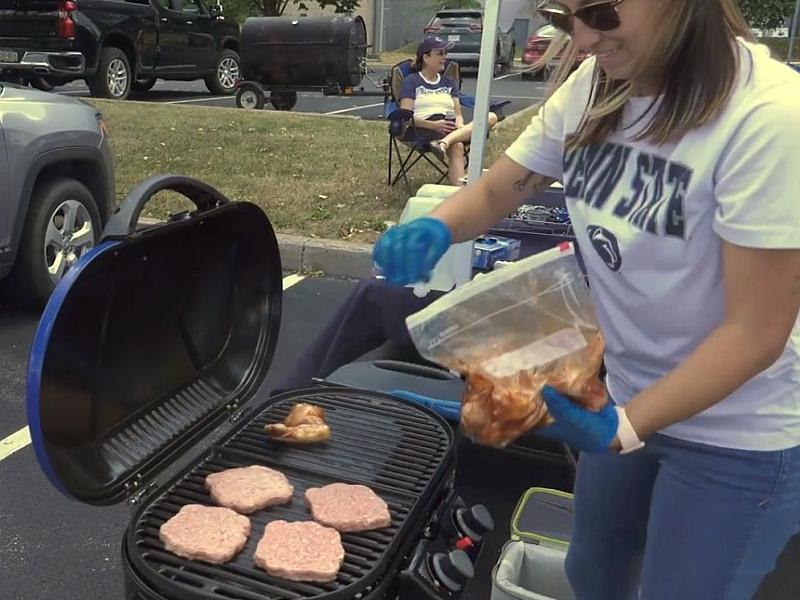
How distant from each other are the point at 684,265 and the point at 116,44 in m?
12.2

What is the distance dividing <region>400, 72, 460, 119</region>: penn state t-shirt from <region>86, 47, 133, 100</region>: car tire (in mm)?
5936

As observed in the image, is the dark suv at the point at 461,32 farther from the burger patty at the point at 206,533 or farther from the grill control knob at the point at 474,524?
the burger patty at the point at 206,533

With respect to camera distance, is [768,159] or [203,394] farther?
[203,394]

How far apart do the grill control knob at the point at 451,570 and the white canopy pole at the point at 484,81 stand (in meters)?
2.23

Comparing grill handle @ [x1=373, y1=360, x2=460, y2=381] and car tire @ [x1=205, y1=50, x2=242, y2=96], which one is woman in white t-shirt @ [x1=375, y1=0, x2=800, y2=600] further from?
car tire @ [x1=205, y1=50, x2=242, y2=96]

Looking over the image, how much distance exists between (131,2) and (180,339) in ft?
37.0

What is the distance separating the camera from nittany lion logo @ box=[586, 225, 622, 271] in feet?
4.24

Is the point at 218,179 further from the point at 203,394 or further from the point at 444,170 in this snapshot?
the point at 203,394

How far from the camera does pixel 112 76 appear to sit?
467 inches

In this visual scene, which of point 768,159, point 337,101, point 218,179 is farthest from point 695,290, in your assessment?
point 337,101

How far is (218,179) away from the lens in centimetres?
696

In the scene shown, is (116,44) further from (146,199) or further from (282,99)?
(146,199)

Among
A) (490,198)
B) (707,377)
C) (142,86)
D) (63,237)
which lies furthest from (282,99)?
(707,377)

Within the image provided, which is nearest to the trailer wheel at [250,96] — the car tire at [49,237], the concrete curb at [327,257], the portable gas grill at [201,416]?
the concrete curb at [327,257]
